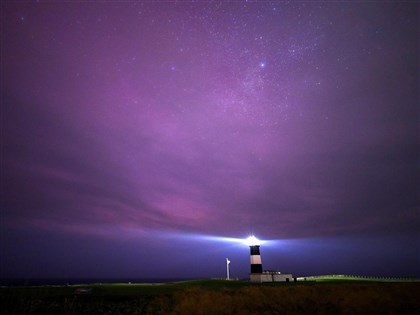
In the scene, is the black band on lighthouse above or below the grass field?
above

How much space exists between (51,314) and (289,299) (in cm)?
1661

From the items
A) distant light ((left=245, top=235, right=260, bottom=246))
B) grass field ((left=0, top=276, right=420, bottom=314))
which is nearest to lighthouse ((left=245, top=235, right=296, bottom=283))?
distant light ((left=245, top=235, right=260, bottom=246))

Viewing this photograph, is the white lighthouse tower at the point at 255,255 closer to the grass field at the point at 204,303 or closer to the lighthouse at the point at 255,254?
the lighthouse at the point at 255,254

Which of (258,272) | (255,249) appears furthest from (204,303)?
(255,249)

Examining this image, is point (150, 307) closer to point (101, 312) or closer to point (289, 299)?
point (101, 312)

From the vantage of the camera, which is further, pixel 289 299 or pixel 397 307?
pixel 289 299

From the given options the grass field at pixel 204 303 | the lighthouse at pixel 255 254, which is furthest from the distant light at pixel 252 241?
the grass field at pixel 204 303

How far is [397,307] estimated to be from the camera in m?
21.3

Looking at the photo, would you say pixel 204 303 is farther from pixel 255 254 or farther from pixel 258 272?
pixel 255 254

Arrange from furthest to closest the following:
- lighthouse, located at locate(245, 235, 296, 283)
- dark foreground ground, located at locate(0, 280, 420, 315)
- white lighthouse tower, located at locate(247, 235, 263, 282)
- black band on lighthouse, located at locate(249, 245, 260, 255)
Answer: black band on lighthouse, located at locate(249, 245, 260, 255), white lighthouse tower, located at locate(247, 235, 263, 282), lighthouse, located at locate(245, 235, 296, 283), dark foreground ground, located at locate(0, 280, 420, 315)

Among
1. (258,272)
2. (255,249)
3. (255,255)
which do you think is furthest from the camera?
(255,249)

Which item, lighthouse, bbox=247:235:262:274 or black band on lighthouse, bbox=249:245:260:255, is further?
black band on lighthouse, bbox=249:245:260:255

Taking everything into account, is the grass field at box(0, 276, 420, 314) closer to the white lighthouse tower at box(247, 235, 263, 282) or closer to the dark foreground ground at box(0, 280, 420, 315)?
the dark foreground ground at box(0, 280, 420, 315)


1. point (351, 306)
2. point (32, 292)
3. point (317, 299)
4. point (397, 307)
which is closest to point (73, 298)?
point (32, 292)
